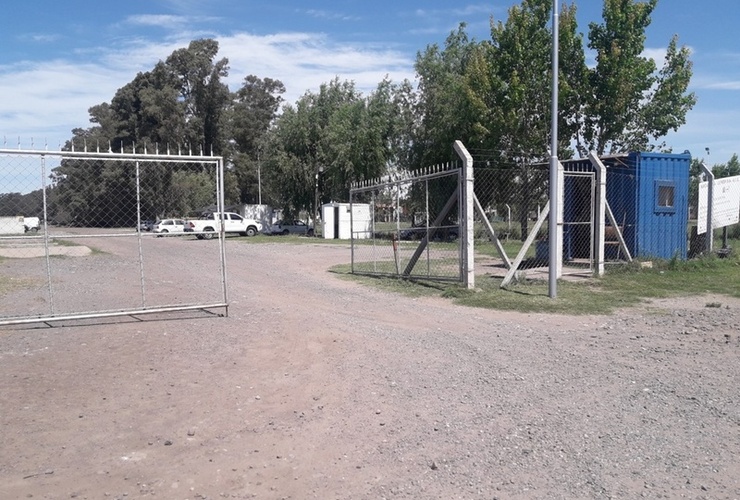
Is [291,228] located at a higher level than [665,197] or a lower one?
lower

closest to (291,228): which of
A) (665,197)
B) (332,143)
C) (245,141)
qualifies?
(332,143)

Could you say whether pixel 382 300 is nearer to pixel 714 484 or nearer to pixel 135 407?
pixel 135 407

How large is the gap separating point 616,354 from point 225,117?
63.3 metres

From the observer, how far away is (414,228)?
1391 cm

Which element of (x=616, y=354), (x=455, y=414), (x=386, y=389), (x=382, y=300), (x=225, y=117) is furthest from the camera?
(x=225, y=117)

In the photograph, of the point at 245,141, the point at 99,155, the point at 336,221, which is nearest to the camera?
the point at 99,155

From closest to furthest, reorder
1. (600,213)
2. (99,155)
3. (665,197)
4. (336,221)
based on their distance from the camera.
A: (99,155)
(600,213)
(665,197)
(336,221)

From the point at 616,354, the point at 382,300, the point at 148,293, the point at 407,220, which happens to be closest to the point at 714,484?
the point at 616,354

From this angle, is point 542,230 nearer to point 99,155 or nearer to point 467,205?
point 467,205

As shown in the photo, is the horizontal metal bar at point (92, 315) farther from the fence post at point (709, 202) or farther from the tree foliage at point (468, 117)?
the fence post at point (709, 202)

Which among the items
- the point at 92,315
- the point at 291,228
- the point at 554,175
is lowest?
the point at 92,315

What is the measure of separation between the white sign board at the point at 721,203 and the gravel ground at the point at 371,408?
31.8 feet

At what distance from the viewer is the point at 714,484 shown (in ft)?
14.0

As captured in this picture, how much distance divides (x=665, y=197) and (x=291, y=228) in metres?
37.8
